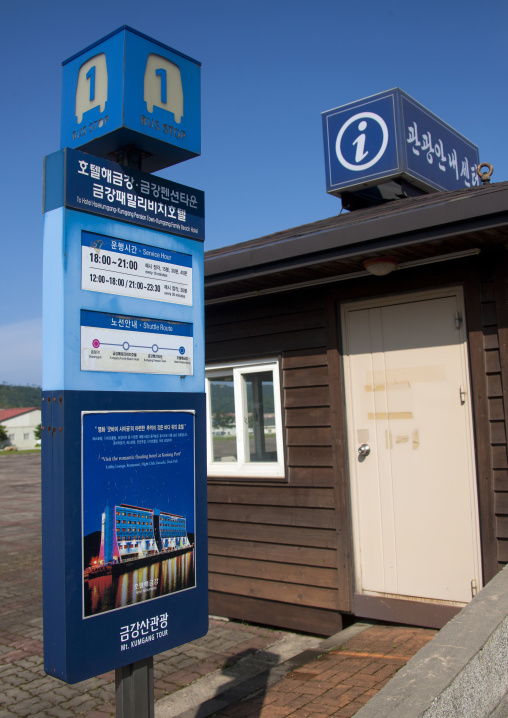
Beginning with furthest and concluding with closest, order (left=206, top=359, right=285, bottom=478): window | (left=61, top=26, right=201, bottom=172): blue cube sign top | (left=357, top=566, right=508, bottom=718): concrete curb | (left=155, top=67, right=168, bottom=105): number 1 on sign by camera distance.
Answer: (left=206, top=359, right=285, bottom=478): window
(left=155, top=67, right=168, bottom=105): number 1 on sign
(left=61, top=26, right=201, bottom=172): blue cube sign top
(left=357, top=566, right=508, bottom=718): concrete curb

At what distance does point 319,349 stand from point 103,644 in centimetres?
368

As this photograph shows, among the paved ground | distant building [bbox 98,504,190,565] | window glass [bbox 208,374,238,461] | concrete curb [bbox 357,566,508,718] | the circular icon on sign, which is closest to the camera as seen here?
concrete curb [bbox 357,566,508,718]

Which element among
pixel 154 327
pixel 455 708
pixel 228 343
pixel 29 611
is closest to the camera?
pixel 455 708

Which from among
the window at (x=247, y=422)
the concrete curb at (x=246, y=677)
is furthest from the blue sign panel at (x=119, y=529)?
the window at (x=247, y=422)

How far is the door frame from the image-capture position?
15.1 ft

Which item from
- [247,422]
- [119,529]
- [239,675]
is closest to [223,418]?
[247,422]

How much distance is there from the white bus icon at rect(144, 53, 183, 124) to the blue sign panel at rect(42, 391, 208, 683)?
46.5 inches

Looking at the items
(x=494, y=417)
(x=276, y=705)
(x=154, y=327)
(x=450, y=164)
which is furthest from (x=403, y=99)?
(x=276, y=705)

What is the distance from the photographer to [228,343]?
6172 mm

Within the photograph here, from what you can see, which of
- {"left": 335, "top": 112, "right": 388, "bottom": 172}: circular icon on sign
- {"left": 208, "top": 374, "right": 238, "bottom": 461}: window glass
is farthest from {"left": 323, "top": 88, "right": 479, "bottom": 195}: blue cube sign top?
{"left": 208, "top": 374, "right": 238, "bottom": 461}: window glass

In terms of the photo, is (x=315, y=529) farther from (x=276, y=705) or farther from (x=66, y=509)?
(x=66, y=509)

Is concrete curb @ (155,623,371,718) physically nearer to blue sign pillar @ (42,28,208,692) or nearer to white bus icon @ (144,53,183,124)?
blue sign pillar @ (42,28,208,692)

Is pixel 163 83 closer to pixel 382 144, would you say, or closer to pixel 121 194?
pixel 121 194

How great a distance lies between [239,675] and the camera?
461 cm
